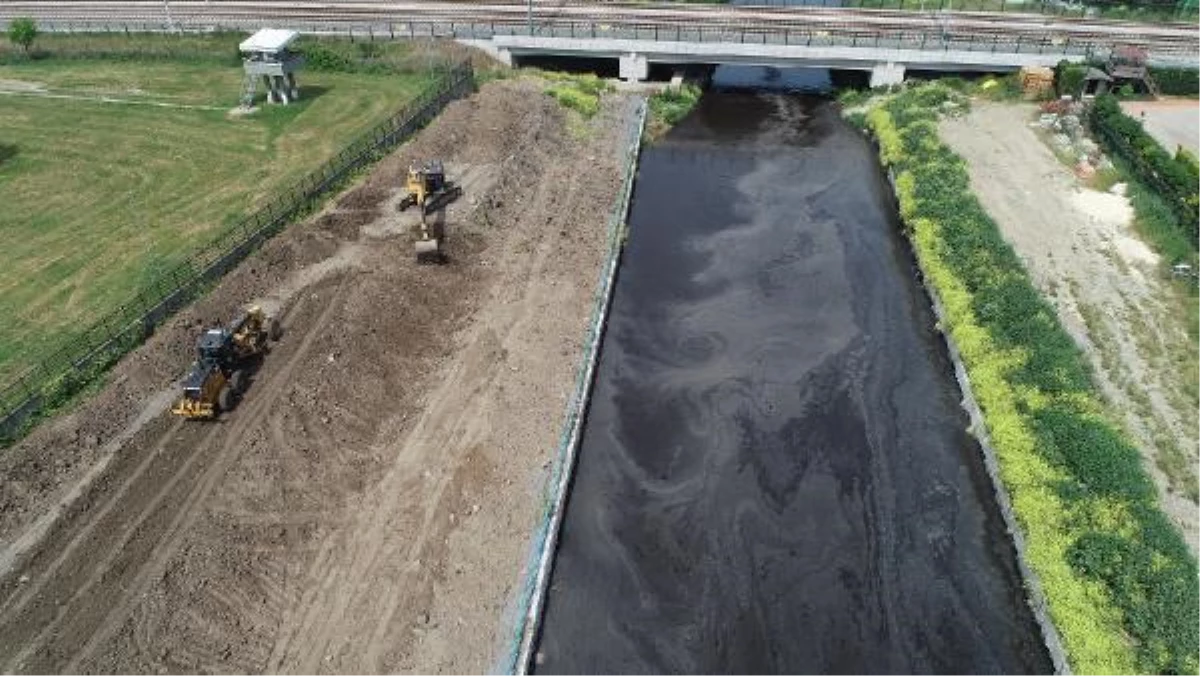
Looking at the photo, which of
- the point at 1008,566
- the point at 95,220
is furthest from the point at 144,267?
the point at 1008,566

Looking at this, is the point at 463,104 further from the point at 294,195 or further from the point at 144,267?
the point at 144,267

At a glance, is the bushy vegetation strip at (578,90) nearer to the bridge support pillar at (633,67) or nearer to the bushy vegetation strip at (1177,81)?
the bridge support pillar at (633,67)

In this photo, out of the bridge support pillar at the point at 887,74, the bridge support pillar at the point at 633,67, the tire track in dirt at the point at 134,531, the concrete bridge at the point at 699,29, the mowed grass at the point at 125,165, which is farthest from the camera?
the bridge support pillar at the point at 633,67

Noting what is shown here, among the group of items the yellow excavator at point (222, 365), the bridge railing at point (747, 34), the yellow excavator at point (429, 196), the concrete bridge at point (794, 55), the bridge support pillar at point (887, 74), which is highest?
the bridge railing at point (747, 34)

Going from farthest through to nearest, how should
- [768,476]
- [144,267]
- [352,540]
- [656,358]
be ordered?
[144,267]
[656,358]
[768,476]
[352,540]

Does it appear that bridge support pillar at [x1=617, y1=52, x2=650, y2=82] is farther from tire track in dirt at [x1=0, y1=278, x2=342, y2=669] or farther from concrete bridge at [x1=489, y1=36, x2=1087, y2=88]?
tire track in dirt at [x1=0, y1=278, x2=342, y2=669]

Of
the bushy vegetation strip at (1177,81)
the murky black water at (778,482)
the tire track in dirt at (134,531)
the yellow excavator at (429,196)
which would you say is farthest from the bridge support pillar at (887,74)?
the tire track in dirt at (134,531)

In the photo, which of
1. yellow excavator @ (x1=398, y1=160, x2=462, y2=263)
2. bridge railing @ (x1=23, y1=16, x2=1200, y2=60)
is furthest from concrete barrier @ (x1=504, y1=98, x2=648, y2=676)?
bridge railing @ (x1=23, y1=16, x2=1200, y2=60)
